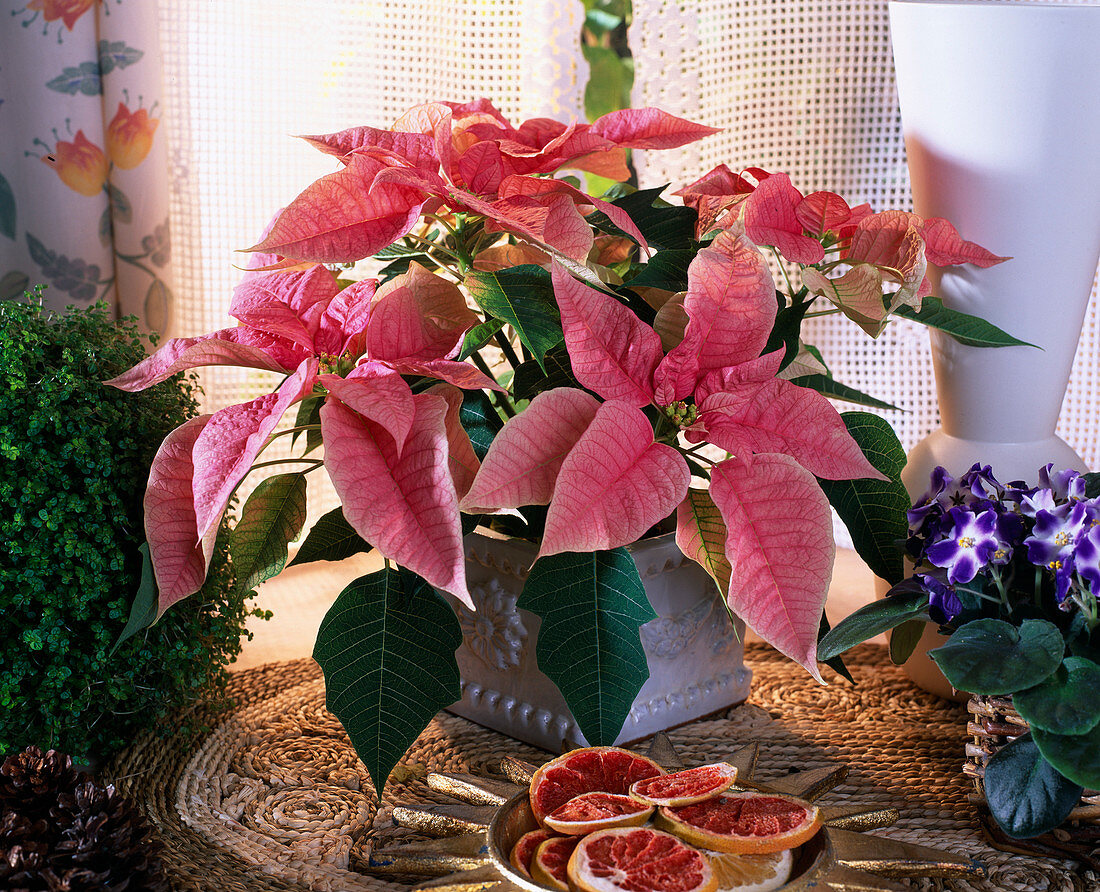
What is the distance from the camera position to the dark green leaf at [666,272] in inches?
22.8

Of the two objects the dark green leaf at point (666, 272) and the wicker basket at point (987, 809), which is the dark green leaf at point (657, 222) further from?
the wicker basket at point (987, 809)

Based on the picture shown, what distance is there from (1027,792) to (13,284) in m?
0.73

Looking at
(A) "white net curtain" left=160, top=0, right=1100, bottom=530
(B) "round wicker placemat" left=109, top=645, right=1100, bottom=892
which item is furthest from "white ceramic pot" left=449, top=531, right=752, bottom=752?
(A) "white net curtain" left=160, top=0, right=1100, bottom=530

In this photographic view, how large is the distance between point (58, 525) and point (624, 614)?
29cm

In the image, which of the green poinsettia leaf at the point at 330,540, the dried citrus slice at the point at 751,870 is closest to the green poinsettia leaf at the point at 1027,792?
the dried citrus slice at the point at 751,870

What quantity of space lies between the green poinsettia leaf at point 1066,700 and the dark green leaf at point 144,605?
412mm

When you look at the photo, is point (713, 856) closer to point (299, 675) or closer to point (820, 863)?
point (820, 863)

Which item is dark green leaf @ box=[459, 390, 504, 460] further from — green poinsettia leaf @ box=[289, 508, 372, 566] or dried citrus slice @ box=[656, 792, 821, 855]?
dried citrus slice @ box=[656, 792, 821, 855]

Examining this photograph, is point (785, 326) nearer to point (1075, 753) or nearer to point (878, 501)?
point (878, 501)

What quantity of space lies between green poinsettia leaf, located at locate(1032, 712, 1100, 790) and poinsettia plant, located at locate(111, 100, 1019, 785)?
0.33 ft

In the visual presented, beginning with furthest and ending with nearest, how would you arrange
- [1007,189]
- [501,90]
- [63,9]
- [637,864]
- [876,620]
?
[501,90] < [63,9] < [1007,189] < [876,620] < [637,864]

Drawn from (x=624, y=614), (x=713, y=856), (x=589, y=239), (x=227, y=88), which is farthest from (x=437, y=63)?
(x=713, y=856)

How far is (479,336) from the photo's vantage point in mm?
595

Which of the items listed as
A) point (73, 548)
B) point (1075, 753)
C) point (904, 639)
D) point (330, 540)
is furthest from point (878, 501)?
point (73, 548)
